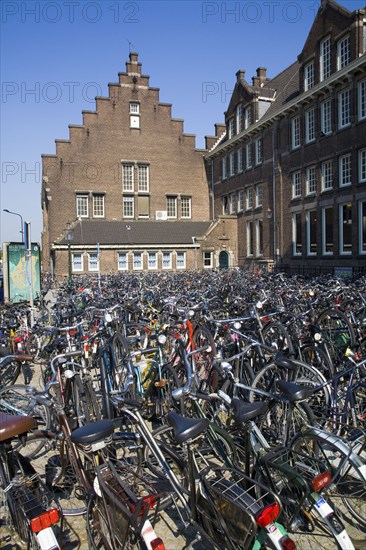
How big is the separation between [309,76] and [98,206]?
69.5 feet

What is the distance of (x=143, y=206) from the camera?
131 ft

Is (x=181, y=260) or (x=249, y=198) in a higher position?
(x=249, y=198)

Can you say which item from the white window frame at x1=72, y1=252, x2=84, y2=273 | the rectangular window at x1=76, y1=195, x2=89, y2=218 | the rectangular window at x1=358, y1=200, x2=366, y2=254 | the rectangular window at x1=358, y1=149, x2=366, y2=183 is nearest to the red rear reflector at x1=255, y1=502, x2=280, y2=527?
the rectangular window at x1=358, y1=200, x2=366, y2=254

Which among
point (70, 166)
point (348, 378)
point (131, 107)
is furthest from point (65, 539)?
point (131, 107)

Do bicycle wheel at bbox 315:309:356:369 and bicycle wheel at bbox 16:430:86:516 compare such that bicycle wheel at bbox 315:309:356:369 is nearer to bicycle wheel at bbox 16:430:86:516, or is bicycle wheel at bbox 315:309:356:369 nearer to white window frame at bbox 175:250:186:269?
bicycle wheel at bbox 16:430:86:516

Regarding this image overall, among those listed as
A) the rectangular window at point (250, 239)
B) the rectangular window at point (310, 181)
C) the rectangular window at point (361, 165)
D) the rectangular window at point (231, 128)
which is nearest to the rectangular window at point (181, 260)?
the rectangular window at point (250, 239)

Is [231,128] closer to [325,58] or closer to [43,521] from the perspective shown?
[325,58]

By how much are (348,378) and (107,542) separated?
2684mm

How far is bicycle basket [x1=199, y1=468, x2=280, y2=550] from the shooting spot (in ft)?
7.89

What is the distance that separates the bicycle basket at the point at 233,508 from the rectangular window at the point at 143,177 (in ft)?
126

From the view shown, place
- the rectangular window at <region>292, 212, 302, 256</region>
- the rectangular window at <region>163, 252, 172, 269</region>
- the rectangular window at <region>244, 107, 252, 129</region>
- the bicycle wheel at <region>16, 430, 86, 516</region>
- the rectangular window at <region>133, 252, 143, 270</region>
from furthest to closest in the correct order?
the rectangular window at <region>163, 252, 172, 269</region>
the rectangular window at <region>133, 252, 143, 270</region>
the rectangular window at <region>244, 107, 252, 129</region>
the rectangular window at <region>292, 212, 302, 256</region>
the bicycle wheel at <region>16, 430, 86, 516</region>

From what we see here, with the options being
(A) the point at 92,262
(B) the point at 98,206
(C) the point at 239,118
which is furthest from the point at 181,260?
(C) the point at 239,118

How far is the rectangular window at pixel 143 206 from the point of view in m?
39.7

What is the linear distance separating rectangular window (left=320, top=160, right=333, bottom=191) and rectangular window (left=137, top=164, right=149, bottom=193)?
20.0 metres
